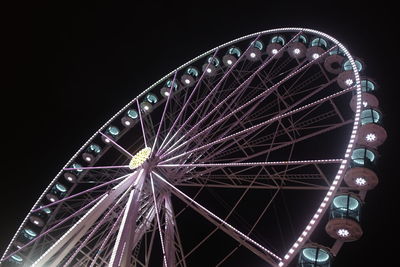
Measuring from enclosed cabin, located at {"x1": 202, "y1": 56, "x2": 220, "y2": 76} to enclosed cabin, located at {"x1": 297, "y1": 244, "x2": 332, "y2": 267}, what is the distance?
837 centimetres

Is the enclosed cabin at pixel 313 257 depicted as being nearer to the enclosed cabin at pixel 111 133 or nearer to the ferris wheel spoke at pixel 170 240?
the ferris wheel spoke at pixel 170 240

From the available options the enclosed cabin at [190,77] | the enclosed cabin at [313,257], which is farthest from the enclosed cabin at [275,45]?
the enclosed cabin at [313,257]

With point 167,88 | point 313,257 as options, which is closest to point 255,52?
point 167,88

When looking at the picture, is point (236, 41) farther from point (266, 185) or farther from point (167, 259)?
point (167, 259)

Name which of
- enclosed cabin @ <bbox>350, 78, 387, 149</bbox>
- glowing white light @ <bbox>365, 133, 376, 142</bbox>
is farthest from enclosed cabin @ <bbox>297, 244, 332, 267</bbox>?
glowing white light @ <bbox>365, 133, 376, 142</bbox>

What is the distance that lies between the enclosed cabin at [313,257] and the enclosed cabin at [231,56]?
8.59 meters

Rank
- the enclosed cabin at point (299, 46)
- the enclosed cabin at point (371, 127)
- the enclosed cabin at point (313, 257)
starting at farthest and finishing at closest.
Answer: the enclosed cabin at point (299, 46) < the enclosed cabin at point (371, 127) < the enclosed cabin at point (313, 257)

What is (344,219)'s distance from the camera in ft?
30.6

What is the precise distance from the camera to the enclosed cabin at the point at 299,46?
48.8 feet

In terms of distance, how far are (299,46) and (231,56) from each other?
229cm

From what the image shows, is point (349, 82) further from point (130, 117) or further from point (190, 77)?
point (130, 117)

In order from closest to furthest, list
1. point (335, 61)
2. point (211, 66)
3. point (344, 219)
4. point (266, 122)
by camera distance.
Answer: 1. point (344, 219)
2. point (266, 122)
3. point (335, 61)
4. point (211, 66)

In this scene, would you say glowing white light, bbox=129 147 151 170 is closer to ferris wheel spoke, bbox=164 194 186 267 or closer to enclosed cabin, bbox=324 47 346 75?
ferris wheel spoke, bbox=164 194 186 267

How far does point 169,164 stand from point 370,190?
474 cm
